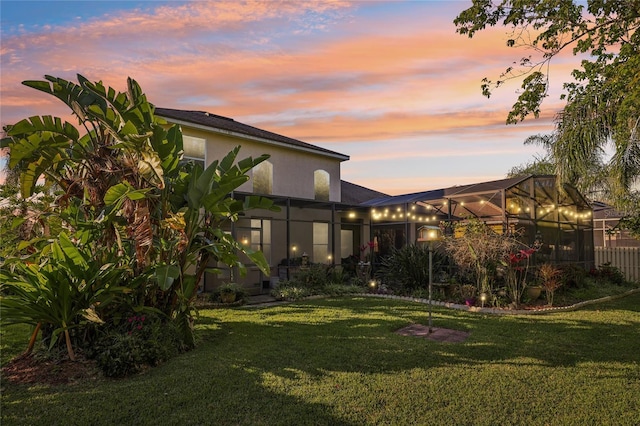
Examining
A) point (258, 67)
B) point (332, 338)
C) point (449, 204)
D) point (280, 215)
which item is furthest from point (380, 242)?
point (332, 338)

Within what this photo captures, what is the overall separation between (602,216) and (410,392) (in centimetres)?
2085

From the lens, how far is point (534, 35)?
8.48 meters

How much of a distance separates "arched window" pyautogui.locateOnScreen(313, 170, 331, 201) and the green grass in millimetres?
10254

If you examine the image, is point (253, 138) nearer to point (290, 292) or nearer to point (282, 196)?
point (282, 196)

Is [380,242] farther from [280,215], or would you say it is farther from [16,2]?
→ [16,2]

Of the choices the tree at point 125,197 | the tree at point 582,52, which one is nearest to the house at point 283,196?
the tree at point 125,197

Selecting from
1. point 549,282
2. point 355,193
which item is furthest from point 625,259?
point 355,193

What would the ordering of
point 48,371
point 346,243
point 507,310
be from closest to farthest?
1. point 48,371
2. point 507,310
3. point 346,243

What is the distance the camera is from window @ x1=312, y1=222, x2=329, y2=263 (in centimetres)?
1725

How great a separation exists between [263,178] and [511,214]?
9.23 m

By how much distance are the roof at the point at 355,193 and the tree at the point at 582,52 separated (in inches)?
452

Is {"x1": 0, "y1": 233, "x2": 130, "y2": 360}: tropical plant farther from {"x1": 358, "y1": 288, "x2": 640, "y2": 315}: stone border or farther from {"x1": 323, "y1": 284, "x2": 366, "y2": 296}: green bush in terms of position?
{"x1": 358, "y1": 288, "x2": 640, "y2": 315}: stone border

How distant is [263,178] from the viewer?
1569 centimetres

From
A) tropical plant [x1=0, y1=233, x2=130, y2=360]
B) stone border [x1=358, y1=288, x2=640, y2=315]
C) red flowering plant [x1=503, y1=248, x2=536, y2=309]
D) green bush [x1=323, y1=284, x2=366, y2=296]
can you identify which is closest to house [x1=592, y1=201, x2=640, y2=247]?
stone border [x1=358, y1=288, x2=640, y2=315]
